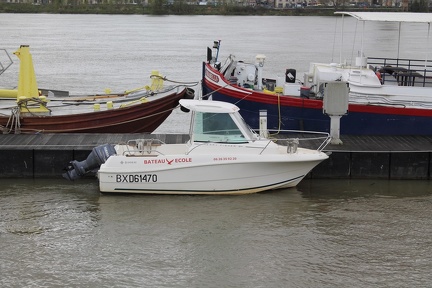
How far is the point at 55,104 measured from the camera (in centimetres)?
2041

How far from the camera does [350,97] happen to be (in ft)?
65.2

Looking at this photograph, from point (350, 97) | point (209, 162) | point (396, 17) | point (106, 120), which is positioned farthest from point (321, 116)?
point (106, 120)

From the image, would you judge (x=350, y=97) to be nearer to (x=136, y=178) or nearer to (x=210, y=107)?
(x=210, y=107)

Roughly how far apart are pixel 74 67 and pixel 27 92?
24.5 metres

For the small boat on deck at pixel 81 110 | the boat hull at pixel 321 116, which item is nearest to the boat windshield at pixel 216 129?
the boat hull at pixel 321 116

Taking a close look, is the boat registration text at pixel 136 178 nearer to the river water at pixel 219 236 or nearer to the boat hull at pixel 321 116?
the river water at pixel 219 236

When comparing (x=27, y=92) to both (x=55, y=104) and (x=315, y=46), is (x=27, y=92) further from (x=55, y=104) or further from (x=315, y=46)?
(x=315, y=46)

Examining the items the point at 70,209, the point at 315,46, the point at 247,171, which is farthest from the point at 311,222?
the point at 315,46

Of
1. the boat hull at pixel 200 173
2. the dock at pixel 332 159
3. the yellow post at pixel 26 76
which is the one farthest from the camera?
the yellow post at pixel 26 76

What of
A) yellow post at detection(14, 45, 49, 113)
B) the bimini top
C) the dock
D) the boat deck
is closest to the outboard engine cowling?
the bimini top

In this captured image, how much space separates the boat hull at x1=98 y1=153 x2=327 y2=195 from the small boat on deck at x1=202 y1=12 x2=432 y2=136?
3.83 metres

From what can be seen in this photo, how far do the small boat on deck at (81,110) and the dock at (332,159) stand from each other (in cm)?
109

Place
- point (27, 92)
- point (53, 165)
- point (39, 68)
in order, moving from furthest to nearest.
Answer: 1. point (39, 68)
2. point (27, 92)
3. point (53, 165)

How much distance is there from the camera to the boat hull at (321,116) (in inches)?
766
